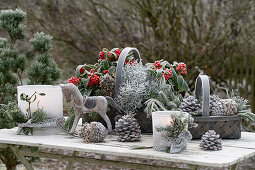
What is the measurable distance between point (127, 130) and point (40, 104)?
0.55 meters

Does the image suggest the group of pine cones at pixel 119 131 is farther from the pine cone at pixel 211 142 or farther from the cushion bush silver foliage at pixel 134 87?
the pine cone at pixel 211 142

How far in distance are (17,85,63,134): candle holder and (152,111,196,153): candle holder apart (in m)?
0.71

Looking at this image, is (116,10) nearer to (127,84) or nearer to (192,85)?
(192,85)

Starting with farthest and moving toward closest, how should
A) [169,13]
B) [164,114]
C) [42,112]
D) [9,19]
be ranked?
[169,13] < [9,19] < [42,112] < [164,114]

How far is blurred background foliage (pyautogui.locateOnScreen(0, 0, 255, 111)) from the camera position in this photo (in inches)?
180

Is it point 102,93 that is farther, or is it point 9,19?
point 9,19

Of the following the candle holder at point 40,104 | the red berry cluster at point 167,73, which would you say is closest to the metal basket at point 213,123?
the red berry cluster at point 167,73

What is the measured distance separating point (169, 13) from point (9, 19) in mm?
2127

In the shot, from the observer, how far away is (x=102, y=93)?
2.24 m

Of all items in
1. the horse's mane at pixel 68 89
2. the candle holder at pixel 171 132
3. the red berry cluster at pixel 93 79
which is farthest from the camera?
the red berry cluster at pixel 93 79

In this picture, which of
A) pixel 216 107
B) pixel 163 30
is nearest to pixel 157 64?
pixel 216 107

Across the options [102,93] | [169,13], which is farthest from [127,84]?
[169,13]

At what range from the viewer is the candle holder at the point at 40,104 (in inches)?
84.3

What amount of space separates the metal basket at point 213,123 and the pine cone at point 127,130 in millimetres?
295
